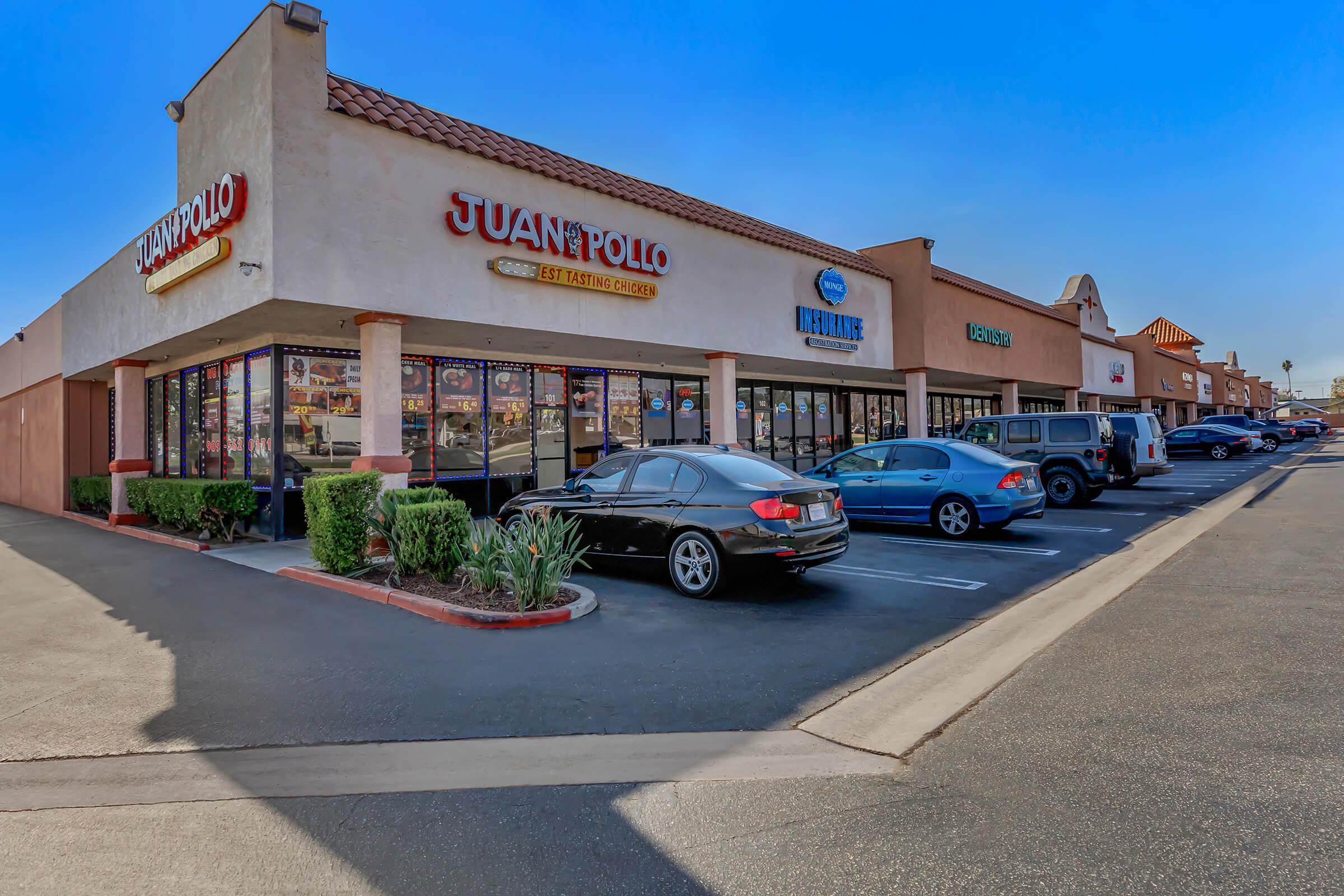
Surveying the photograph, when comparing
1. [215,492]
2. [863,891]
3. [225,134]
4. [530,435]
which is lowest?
[863,891]

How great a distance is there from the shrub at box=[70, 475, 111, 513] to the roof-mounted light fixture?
11806 millimetres

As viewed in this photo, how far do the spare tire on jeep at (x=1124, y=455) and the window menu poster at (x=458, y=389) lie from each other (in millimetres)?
13890

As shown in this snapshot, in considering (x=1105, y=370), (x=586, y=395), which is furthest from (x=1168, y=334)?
(x=586, y=395)

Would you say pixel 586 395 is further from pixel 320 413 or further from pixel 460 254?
pixel 460 254

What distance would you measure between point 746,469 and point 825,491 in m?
0.90

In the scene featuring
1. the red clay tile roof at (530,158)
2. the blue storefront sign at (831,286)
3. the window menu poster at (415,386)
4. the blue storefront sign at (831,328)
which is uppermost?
the red clay tile roof at (530,158)

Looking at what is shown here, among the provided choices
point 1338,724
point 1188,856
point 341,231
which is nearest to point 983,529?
point 1338,724

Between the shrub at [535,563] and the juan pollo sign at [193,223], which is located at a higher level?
the juan pollo sign at [193,223]

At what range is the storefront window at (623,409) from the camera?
17.0m

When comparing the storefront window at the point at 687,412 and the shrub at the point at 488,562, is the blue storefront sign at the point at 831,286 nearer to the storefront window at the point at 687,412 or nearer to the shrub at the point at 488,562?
the storefront window at the point at 687,412

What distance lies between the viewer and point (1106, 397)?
43469mm

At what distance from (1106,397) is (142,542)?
4694 cm

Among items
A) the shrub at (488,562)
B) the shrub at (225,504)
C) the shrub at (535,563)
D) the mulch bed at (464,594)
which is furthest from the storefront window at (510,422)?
the shrub at (535,563)

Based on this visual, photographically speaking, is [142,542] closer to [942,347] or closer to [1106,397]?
[942,347]
